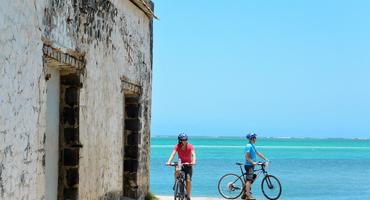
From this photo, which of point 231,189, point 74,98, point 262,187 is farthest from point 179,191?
point 74,98

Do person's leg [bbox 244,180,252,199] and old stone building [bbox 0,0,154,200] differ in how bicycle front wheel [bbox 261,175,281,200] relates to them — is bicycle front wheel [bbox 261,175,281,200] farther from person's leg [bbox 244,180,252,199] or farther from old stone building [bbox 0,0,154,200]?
old stone building [bbox 0,0,154,200]

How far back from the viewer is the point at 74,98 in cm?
985

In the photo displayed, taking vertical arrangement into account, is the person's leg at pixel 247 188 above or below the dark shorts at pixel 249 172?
below

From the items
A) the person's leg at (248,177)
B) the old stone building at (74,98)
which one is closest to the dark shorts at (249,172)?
the person's leg at (248,177)

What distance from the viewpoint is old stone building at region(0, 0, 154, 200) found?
7.57 metres

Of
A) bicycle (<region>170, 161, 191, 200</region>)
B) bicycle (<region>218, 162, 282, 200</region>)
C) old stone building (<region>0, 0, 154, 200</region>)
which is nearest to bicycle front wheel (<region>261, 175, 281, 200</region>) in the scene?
bicycle (<region>218, 162, 282, 200</region>)

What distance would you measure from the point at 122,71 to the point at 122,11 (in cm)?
105

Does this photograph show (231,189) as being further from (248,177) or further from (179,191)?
(179,191)

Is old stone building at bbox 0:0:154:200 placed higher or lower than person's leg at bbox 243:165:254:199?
higher

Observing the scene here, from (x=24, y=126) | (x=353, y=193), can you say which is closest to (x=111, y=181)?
(x=24, y=126)

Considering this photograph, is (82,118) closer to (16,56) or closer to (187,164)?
(16,56)

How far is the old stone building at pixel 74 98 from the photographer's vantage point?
7.57 metres

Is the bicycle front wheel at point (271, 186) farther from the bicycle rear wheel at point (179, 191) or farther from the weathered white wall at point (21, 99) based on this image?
the weathered white wall at point (21, 99)

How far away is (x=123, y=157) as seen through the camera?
45.4ft
